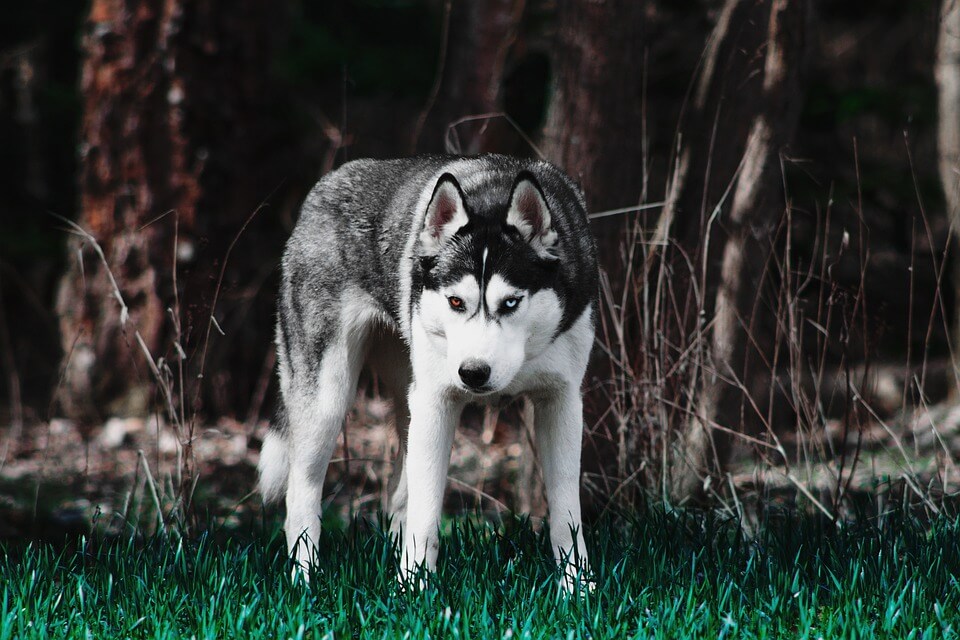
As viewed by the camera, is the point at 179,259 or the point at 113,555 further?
the point at 179,259

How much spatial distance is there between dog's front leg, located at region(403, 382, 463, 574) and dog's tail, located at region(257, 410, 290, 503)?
987mm

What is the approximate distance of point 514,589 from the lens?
12.8 feet

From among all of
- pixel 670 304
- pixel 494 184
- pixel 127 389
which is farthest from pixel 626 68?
pixel 127 389

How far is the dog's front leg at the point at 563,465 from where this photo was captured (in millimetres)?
4215

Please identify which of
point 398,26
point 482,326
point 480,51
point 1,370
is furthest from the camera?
point 398,26

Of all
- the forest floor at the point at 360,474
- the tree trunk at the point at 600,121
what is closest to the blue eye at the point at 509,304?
the forest floor at the point at 360,474

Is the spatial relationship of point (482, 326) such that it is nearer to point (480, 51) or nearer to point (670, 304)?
point (670, 304)

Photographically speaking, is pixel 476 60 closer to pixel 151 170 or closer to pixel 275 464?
pixel 151 170

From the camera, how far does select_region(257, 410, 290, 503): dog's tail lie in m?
4.98

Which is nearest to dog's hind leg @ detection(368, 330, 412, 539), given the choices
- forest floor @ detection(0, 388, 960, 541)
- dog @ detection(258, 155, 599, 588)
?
dog @ detection(258, 155, 599, 588)

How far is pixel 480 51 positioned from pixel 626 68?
2591 mm

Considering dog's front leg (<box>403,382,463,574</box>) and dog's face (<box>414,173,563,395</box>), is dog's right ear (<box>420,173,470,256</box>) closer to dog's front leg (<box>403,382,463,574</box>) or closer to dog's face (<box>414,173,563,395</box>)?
dog's face (<box>414,173,563,395</box>)

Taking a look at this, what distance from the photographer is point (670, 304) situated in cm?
555

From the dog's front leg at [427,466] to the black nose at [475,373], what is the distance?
47 centimetres
